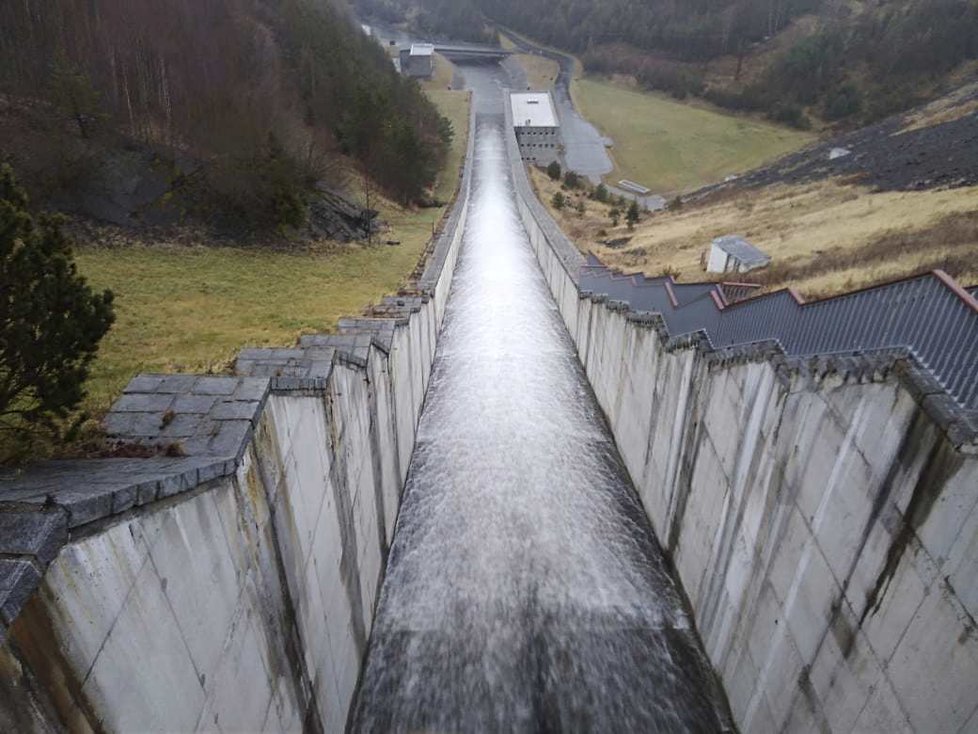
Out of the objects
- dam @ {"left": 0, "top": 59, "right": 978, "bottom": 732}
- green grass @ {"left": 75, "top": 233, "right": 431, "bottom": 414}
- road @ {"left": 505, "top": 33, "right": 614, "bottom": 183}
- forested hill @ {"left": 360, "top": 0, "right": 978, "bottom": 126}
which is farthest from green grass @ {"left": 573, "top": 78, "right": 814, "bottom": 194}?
dam @ {"left": 0, "top": 59, "right": 978, "bottom": 732}

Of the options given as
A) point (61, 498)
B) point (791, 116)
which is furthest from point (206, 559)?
point (791, 116)

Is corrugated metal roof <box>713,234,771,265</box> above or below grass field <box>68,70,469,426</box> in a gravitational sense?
above

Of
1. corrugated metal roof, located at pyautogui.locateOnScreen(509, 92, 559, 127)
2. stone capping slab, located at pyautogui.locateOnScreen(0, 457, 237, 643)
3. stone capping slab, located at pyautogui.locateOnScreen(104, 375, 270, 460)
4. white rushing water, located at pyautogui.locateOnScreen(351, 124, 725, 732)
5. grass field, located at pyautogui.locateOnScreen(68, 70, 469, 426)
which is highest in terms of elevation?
corrugated metal roof, located at pyautogui.locateOnScreen(509, 92, 559, 127)

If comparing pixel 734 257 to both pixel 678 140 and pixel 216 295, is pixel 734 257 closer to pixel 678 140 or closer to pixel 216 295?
pixel 216 295

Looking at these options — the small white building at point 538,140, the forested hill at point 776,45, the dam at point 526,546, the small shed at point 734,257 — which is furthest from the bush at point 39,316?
the forested hill at point 776,45

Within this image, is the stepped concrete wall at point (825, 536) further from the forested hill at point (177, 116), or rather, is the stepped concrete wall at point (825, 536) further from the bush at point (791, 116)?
the bush at point (791, 116)

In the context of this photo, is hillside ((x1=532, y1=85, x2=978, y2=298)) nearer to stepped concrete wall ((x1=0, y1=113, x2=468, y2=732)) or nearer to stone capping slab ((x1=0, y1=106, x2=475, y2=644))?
stepped concrete wall ((x1=0, y1=113, x2=468, y2=732))
